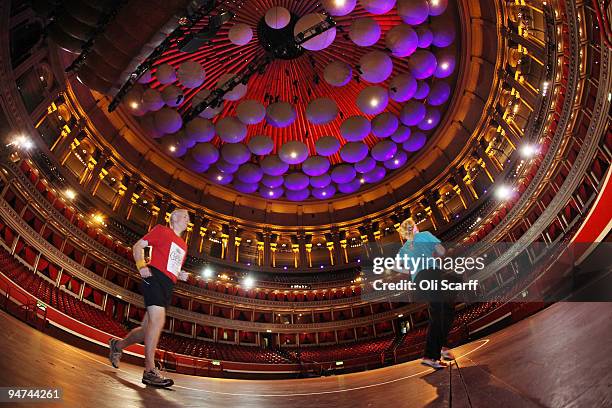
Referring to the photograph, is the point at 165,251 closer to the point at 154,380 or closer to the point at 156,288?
the point at 156,288

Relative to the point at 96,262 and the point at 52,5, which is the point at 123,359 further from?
the point at 52,5

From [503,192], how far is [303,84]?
1113 cm

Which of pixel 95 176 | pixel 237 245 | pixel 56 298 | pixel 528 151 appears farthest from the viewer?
pixel 237 245

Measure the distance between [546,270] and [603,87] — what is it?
5758mm

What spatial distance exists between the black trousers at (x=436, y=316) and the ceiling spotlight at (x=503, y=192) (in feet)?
51.5

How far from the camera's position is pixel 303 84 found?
64.8ft

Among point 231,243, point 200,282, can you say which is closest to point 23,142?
point 200,282

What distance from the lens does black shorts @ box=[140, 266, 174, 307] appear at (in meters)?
3.72

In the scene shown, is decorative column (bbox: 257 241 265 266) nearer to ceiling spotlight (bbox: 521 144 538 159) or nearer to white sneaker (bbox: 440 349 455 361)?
ceiling spotlight (bbox: 521 144 538 159)

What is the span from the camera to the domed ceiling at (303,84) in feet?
43.4

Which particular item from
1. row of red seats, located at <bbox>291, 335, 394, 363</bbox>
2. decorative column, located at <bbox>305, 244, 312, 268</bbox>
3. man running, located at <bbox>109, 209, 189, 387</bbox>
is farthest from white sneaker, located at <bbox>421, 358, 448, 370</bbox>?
decorative column, located at <bbox>305, 244, 312, 268</bbox>

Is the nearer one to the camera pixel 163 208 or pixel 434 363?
pixel 434 363

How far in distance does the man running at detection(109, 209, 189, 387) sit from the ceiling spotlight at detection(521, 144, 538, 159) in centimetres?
1619

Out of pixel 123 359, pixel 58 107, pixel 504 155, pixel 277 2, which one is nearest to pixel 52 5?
pixel 58 107
